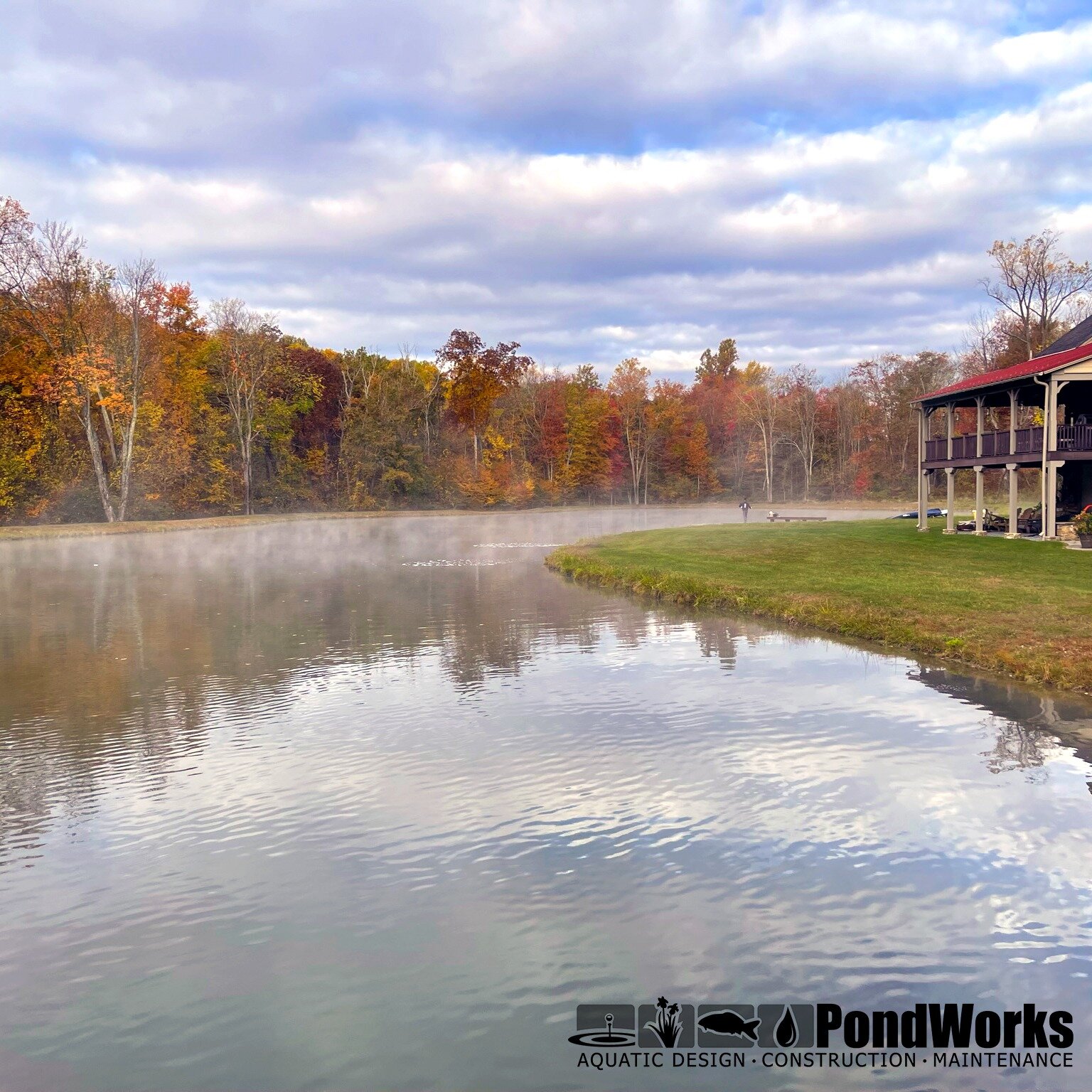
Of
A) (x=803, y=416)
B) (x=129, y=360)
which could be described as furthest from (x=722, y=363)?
(x=129, y=360)

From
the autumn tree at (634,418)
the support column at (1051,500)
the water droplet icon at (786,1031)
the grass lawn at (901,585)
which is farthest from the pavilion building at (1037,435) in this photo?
the autumn tree at (634,418)

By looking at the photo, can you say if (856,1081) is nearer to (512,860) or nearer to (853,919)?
(853,919)

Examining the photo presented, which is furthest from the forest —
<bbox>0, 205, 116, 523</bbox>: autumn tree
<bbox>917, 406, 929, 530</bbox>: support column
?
<bbox>917, 406, 929, 530</bbox>: support column

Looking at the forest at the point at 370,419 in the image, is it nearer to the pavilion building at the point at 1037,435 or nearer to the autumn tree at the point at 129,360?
the autumn tree at the point at 129,360

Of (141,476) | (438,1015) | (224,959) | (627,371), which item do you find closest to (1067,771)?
(438,1015)

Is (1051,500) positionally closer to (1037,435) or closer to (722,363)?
(1037,435)

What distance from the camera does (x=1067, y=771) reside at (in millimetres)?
10383

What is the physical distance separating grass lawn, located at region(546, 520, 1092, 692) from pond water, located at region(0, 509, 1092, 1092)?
4.51ft

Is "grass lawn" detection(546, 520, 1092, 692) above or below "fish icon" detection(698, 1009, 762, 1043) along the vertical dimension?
above

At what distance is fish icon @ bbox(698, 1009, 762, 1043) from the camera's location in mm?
5777

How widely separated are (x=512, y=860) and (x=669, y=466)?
104854 mm

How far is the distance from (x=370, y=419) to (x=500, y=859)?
274 feet

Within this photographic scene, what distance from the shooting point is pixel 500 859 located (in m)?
8.04

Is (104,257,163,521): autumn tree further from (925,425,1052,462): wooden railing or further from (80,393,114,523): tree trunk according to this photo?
(925,425,1052,462): wooden railing
